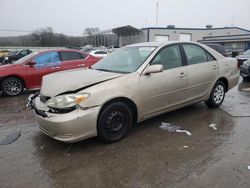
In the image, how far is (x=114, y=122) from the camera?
391 centimetres

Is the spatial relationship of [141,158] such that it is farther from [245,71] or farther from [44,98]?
[245,71]

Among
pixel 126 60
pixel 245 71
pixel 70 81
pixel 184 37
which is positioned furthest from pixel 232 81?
pixel 184 37

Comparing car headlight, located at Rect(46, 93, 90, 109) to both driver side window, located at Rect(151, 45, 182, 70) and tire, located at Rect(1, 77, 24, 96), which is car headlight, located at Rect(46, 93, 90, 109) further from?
tire, located at Rect(1, 77, 24, 96)

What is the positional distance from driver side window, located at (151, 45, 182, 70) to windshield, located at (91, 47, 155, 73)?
186 mm

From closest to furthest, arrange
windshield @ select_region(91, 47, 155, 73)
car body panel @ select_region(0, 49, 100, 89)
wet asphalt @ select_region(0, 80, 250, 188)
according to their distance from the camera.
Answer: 1. wet asphalt @ select_region(0, 80, 250, 188)
2. windshield @ select_region(91, 47, 155, 73)
3. car body panel @ select_region(0, 49, 100, 89)

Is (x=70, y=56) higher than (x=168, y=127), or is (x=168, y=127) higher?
(x=70, y=56)

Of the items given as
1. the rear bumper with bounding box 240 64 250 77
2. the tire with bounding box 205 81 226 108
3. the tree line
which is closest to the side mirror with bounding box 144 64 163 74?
the tire with bounding box 205 81 226 108

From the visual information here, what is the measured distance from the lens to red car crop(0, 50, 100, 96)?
7809 millimetres

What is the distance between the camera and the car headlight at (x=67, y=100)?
350 cm

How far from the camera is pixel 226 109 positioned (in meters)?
5.74

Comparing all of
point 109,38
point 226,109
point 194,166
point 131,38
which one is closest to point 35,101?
point 194,166

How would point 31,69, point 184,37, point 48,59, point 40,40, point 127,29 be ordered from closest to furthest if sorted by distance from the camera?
point 31,69, point 48,59, point 127,29, point 184,37, point 40,40

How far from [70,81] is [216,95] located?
11.4ft

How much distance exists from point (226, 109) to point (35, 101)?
4213mm
